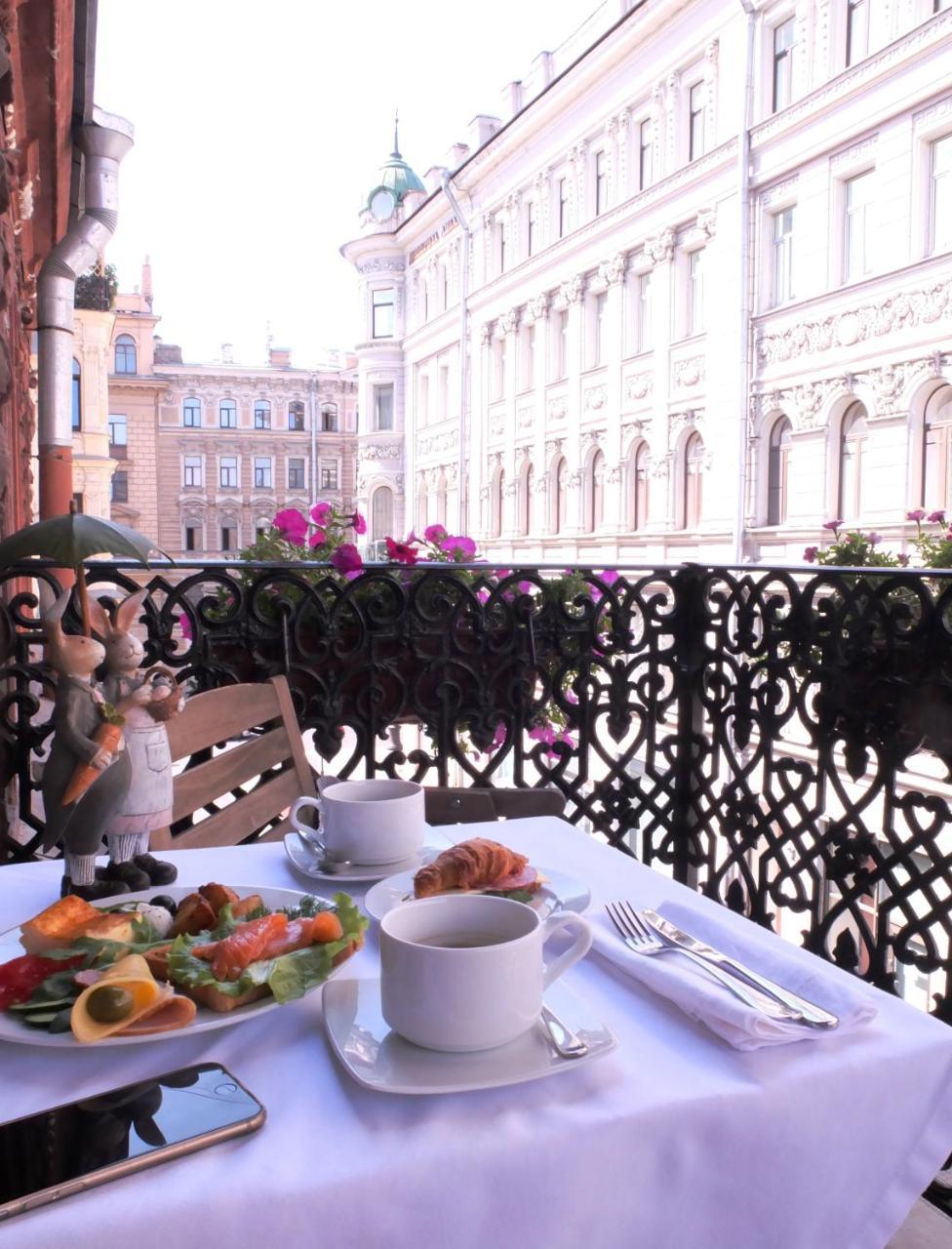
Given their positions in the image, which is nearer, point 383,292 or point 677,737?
point 677,737

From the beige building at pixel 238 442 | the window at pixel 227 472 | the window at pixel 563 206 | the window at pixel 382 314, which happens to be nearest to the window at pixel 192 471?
the beige building at pixel 238 442

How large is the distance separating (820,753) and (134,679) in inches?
62.0

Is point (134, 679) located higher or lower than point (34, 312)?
lower

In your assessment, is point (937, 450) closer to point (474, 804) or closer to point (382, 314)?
point (474, 804)

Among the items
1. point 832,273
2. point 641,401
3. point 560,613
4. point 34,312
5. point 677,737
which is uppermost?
point 832,273

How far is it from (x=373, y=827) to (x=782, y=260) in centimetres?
1608

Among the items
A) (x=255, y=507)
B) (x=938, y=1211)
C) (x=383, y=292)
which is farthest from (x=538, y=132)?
(x=255, y=507)

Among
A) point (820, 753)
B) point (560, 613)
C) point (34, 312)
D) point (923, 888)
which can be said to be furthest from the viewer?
point (34, 312)

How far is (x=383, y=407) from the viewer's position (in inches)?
1195

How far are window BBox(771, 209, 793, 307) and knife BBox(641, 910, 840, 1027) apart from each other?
51.4ft

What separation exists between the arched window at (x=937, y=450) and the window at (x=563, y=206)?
34.4 feet

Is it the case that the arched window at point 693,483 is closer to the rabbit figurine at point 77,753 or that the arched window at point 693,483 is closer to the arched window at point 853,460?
the arched window at point 853,460

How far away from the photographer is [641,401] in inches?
728

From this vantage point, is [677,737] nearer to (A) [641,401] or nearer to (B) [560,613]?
(B) [560,613]
